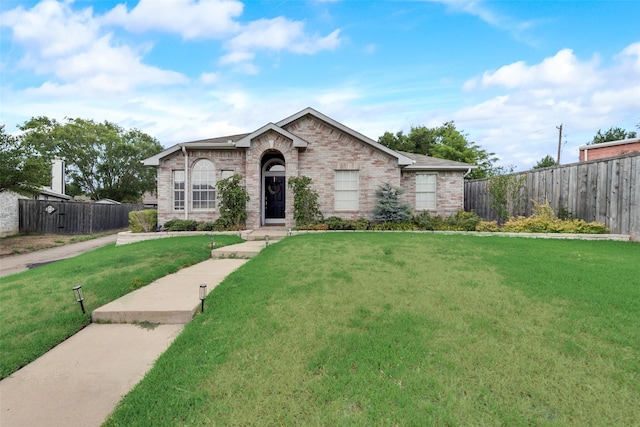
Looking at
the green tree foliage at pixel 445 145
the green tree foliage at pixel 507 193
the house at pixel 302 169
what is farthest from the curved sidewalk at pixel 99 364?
the green tree foliage at pixel 445 145

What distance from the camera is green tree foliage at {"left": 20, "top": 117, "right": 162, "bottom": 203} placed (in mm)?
28859

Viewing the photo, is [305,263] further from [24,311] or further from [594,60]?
[594,60]

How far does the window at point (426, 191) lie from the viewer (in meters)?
13.3

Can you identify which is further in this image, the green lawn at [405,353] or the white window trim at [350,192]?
the white window trim at [350,192]

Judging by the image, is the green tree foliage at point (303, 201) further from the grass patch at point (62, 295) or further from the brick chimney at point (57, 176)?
the brick chimney at point (57, 176)

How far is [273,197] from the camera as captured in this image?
13305 mm

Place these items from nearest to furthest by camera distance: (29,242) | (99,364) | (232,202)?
1. (99,364)
2. (232,202)
3. (29,242)

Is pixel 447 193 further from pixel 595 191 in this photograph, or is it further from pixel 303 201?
pixel 303 201

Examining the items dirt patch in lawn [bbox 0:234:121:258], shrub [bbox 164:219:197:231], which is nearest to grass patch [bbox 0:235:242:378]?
shrub [bbox 164:219:197:231]

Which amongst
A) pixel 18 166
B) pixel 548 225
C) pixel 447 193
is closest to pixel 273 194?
pixel 447 193

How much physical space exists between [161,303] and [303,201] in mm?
8016

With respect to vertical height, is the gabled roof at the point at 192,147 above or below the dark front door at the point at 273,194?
above

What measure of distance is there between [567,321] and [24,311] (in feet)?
23.1

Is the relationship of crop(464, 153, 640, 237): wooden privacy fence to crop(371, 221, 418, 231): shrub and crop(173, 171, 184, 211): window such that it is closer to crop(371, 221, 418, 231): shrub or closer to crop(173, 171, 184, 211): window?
crop(371, 221, 418, 231): shrub
